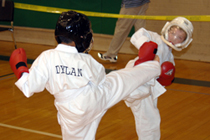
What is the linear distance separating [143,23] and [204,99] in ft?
6.14

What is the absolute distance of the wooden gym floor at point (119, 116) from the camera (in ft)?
8.78

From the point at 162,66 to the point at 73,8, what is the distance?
4.65m

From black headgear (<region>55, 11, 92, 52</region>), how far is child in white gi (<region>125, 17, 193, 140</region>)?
0.57 meters

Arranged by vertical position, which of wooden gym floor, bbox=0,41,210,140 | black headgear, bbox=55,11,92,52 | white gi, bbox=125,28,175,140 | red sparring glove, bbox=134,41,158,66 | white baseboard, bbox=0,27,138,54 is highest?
black headgear, bbox=55,11,92,52

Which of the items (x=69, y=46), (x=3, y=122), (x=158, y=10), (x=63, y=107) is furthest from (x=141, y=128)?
(x=158, y=10)

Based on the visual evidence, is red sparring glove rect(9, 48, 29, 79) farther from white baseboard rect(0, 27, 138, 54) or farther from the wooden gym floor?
white baseboard rect(0, 27, 138, 54)

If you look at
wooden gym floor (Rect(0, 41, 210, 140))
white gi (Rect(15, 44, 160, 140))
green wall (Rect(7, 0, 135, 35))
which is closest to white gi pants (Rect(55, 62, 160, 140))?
white gi (Rect(15, 44, 160, 140))

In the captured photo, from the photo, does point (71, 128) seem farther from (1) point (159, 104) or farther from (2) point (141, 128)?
(1) point (159, 104)

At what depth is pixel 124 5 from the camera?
494cm

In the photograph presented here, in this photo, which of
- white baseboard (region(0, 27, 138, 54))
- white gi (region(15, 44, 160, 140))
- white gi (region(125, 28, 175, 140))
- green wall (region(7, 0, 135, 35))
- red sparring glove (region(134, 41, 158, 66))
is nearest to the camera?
white gi (region(15, 44, 160, 140))

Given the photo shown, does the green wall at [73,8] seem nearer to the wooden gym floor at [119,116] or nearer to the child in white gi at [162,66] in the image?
the wooden gym floor at [119,116]

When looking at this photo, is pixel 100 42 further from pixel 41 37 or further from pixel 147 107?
pixel 147 107

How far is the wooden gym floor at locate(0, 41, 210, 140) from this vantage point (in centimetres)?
268

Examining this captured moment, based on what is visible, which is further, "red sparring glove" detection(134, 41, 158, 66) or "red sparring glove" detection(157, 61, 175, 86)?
"red sparring glove" detection(157, 61, 175, 86)
